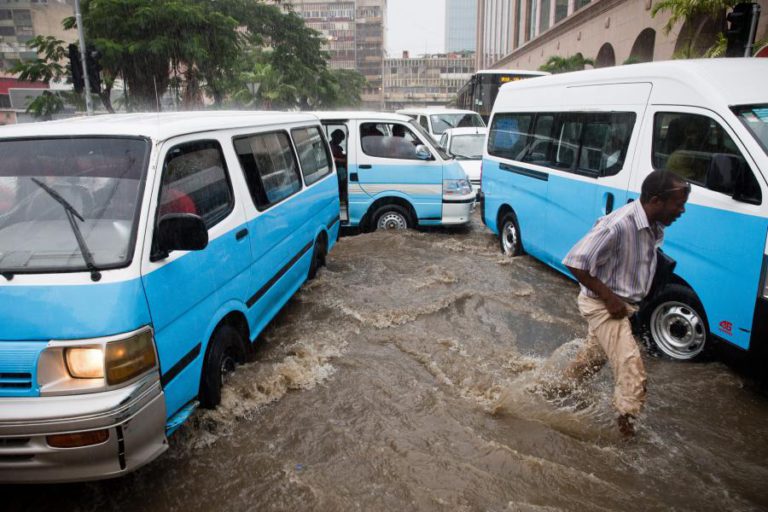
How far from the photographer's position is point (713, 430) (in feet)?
12.5

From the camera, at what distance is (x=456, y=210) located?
→ 9.18m

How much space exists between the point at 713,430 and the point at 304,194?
13.4 feet

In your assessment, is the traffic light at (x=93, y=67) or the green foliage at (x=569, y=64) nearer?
the traffic light at (x=93, y=67)

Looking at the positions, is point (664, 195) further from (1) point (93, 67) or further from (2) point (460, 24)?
(2) point (460, 24)

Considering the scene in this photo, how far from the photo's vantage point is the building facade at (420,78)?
127 m

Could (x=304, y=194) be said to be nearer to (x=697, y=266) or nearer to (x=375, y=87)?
(x=697, y=266)

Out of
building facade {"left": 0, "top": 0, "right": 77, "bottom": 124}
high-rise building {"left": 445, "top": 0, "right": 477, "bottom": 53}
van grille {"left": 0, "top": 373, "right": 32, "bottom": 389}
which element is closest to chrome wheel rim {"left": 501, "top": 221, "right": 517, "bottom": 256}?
van grille {"left": 0, "top": 373, "right": 32, "bottom": 389}

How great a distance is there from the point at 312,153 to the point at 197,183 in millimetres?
3047

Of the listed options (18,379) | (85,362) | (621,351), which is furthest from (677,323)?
(18,379)


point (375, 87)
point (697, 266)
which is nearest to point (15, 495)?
point (697, 266)

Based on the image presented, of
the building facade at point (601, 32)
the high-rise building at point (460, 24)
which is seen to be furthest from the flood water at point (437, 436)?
the high-rise building at point (460, 24)

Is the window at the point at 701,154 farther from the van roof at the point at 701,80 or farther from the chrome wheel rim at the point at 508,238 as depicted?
the chrome wheel rim at the point at 508,238

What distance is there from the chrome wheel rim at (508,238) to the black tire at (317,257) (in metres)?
2.84

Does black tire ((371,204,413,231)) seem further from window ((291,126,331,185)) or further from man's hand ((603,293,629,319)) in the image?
man's hand ((603,293,629,319))
